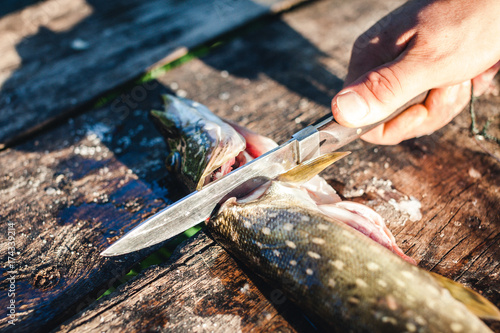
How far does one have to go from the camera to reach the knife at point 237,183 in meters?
1.78

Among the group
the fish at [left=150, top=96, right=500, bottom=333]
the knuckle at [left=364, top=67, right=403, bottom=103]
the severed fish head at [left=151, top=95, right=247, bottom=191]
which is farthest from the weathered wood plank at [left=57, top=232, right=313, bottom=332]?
the knuckle at [left=364, top=67, right=403, bottom=103]

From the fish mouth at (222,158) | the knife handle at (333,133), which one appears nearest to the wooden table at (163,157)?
the fish mouth at (222,158)

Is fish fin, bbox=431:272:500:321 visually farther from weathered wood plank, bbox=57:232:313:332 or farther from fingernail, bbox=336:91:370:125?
fingernail, bbox=336:91:370:125

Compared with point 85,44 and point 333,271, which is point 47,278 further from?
point 85,44

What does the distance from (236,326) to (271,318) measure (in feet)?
0.67

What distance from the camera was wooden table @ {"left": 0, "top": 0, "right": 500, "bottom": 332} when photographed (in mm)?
1861

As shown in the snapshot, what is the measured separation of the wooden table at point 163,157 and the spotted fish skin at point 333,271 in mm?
278

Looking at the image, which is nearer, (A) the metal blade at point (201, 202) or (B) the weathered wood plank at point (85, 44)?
(A) the metal blade at point (201, 202)

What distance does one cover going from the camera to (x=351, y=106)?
1929 mm

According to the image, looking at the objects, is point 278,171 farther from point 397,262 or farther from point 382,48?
point 382,48

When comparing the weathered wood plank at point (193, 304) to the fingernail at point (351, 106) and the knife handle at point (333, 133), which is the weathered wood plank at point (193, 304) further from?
the fingernail at point (351, 106)

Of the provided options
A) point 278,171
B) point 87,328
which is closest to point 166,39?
point 278,171

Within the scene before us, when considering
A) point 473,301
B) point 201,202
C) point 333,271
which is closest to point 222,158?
point 201,202

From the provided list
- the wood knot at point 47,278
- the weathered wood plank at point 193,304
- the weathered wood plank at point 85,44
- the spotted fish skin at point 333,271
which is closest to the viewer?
the spotted fish skin at point 333,271
